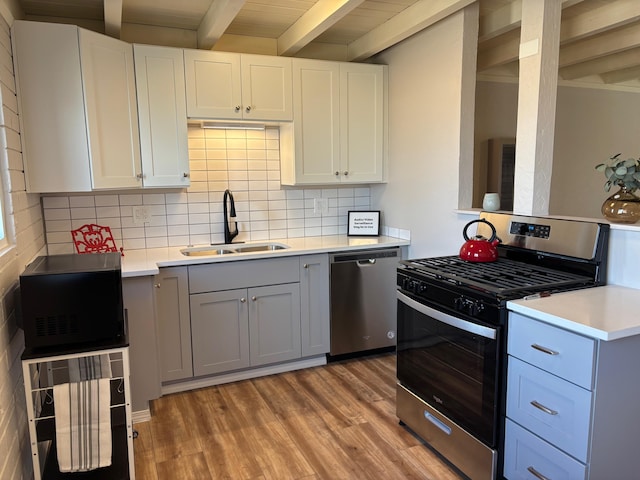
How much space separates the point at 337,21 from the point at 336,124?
77cm

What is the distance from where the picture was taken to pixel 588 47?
3463 millimetres

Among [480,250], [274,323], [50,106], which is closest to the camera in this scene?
[480,250]

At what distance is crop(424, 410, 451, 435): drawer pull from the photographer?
7.11ft

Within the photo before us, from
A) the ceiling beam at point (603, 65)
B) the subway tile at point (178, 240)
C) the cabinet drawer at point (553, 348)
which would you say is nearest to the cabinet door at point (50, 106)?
the subway tile at point (178, 240)

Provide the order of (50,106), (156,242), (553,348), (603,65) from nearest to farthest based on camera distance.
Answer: (553,348) → (50,106) → (156,242) → (603,65)

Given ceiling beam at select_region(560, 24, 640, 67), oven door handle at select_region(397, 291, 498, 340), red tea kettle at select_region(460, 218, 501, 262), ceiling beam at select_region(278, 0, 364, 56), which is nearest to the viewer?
oven door handle at select_region(397, 291, 498, 340)

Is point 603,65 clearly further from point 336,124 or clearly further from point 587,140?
point 336,124

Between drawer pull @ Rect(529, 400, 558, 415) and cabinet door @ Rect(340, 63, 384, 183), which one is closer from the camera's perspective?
drawer pull @ Rect(529, 400, 558, 415)

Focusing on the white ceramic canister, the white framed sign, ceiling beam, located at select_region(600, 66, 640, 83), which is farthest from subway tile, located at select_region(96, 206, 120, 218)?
ceiling beam, located at select_region(600, 66, 640, 83)

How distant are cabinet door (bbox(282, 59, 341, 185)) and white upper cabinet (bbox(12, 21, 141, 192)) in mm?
1137

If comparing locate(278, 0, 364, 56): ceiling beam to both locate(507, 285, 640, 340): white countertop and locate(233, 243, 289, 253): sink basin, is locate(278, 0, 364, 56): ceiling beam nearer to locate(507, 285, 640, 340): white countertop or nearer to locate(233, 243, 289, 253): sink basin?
locate(233, 243, 289, 253): sink basin

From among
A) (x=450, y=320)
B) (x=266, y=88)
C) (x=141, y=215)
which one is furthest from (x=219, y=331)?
(x=266, y=88)

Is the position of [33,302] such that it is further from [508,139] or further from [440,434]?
[508,139]

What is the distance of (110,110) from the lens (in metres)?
2.77
